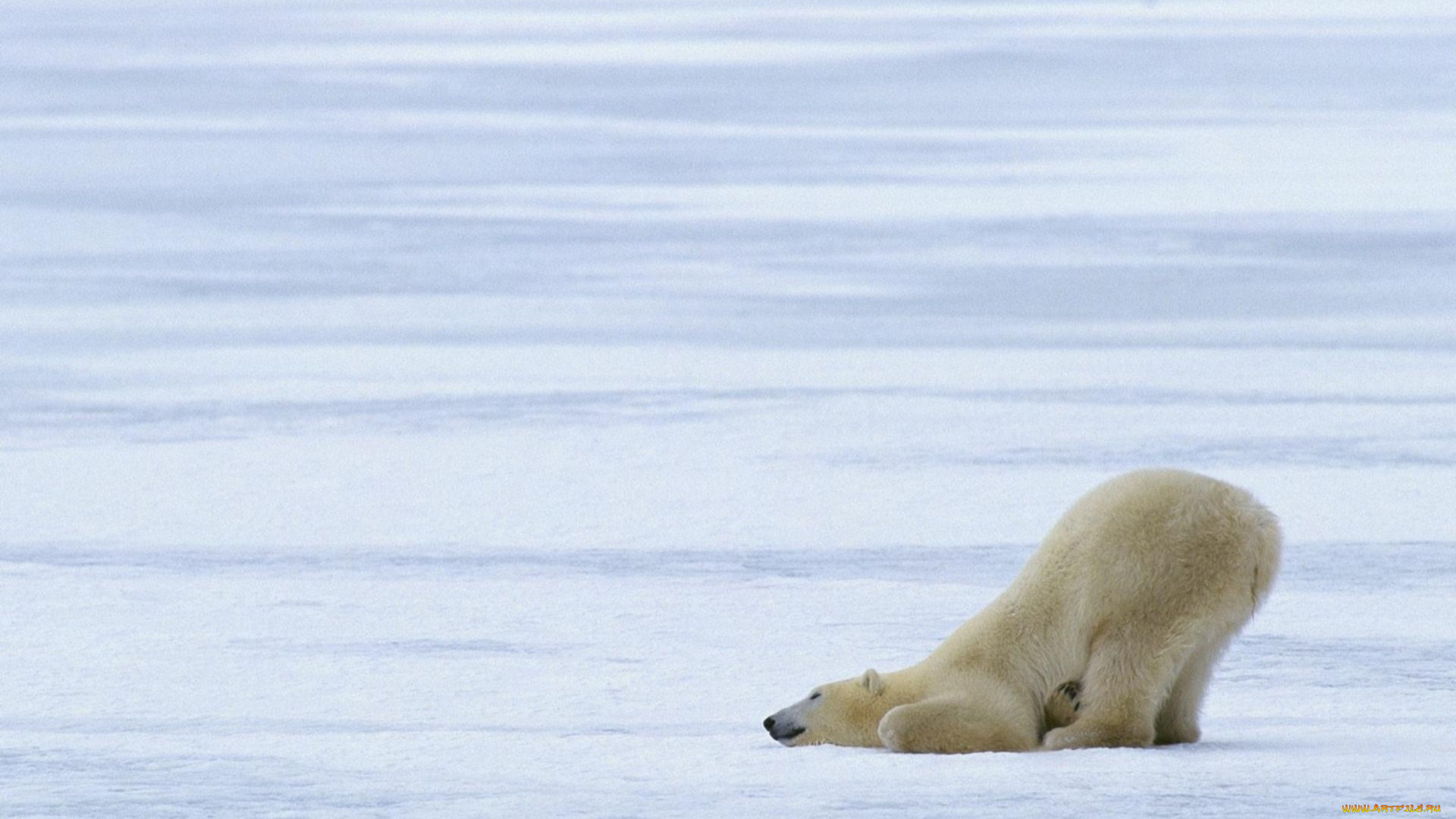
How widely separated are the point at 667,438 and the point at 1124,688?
3.58 m

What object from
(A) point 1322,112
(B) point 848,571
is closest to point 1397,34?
(A) point 1322,112

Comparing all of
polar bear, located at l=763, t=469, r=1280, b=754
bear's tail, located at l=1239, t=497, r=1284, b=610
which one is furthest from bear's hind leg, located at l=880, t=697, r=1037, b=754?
bear's tail, located at l=1239, t=497, r=1284, b=610

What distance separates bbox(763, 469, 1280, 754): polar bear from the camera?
384cm

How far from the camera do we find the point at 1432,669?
4.70 metres

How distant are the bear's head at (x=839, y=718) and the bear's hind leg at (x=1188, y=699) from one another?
0.44 m

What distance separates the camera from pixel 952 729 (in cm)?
388

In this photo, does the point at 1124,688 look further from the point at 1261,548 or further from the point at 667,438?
the point at 667,438

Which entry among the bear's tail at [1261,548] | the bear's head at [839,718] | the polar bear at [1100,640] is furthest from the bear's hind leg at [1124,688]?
the bear's head at [839,718]

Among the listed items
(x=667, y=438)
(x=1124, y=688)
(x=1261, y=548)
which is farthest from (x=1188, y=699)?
(x=667, y=438)

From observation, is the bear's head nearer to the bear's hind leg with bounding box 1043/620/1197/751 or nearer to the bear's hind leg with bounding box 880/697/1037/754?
the bear's hind leg with bounding box 880/697/1037/754

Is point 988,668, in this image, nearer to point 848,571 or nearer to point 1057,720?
point 1057,720

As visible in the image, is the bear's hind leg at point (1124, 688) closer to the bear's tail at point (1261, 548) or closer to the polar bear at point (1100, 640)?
the polar bear at point (1100, 640)

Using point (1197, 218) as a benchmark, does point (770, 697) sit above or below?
below

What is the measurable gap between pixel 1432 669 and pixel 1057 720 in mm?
1092
